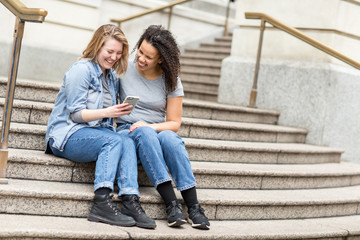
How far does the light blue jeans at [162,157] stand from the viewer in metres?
3.66

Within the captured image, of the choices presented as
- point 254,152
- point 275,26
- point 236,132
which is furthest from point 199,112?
point 275,26

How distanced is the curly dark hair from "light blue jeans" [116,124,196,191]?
49 centimetres

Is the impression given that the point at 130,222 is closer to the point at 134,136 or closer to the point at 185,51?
the point at 134,136

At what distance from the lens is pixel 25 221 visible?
328cm

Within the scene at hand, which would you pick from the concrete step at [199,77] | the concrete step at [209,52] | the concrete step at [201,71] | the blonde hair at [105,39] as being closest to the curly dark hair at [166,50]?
the blonde hair at [105,39]

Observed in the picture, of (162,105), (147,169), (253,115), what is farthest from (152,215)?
(253,115)

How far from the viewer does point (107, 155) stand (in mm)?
3529

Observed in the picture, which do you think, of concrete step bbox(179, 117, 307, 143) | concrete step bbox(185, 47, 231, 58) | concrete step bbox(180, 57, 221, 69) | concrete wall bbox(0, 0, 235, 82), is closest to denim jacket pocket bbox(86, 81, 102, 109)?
concrete step bbox(179, 117, 307, 143)

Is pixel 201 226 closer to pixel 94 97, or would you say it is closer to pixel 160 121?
pixel 160 121

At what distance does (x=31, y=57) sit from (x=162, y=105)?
345 centimetres

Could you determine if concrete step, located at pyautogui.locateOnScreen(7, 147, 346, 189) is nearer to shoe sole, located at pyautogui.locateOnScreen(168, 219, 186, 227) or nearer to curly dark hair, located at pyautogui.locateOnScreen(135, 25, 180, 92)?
shoe sole, located at pyautogui.locateOnScreen(168, 219, 186, 227)

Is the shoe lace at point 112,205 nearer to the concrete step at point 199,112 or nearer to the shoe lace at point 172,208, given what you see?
the shoe lace at point 172,208

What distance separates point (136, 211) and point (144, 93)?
1001 mm

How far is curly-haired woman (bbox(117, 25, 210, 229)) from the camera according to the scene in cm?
367
